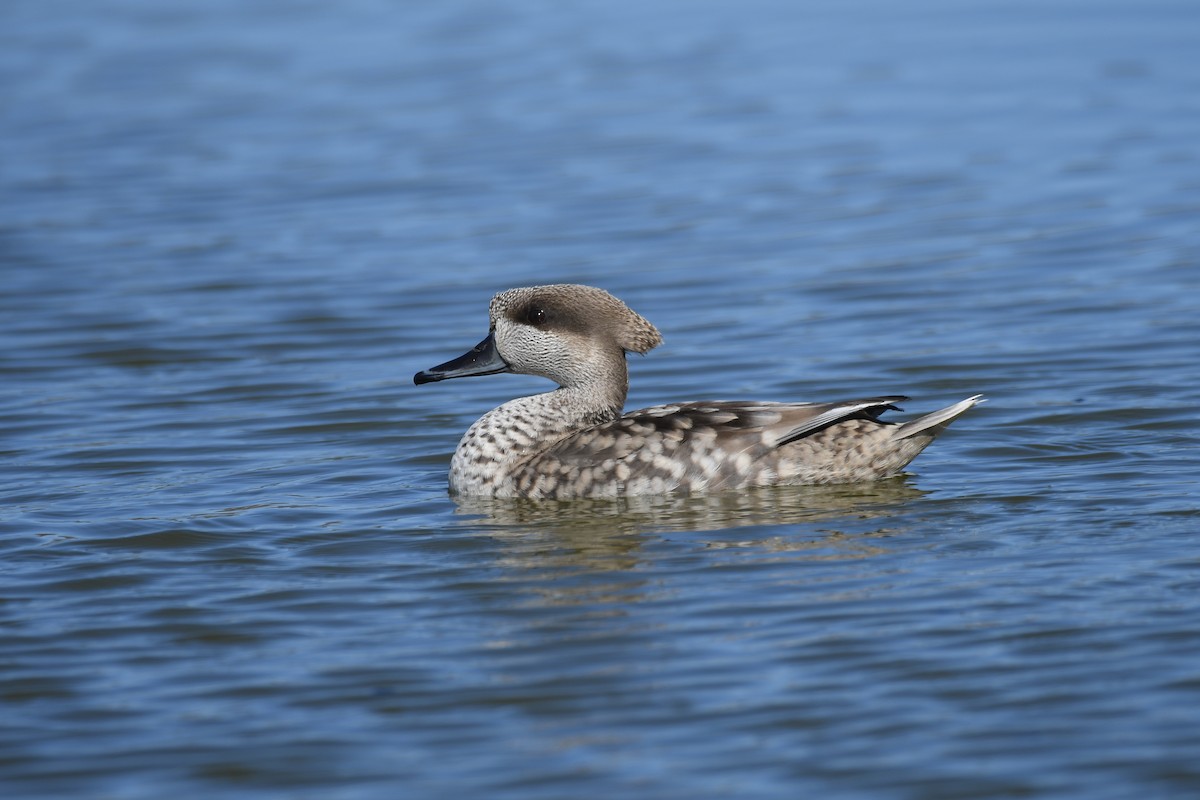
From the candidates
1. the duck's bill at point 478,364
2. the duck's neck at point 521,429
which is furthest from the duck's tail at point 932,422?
the duck's bill at point 478,364

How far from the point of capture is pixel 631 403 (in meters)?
11.3

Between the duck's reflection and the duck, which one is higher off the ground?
the duck

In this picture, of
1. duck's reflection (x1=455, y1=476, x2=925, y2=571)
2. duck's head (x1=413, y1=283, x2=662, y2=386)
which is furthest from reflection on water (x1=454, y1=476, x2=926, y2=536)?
duck's head (x1=413, y1=283, x2=662, y2=386)

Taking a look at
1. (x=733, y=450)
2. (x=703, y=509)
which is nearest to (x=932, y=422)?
(x=733, y=450)

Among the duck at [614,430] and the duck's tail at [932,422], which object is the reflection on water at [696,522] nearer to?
the duck at [614,430]

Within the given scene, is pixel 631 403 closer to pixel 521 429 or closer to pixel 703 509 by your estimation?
pixel 521 429

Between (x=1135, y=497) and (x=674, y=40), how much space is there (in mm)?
16606

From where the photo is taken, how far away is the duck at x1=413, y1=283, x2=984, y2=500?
8.71 meters


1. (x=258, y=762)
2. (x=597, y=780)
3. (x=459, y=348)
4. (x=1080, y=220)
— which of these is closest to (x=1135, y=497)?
(x=597, y=780)

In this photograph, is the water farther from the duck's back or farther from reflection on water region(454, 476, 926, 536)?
the duck's back

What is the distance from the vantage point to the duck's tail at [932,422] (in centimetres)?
866

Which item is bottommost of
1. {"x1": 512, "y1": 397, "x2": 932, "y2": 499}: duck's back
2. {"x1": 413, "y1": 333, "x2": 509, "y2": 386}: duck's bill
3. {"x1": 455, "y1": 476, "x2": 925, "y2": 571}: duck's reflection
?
{"x1": 455, "y1": 476, "x2": 925, "y2": 571}: duck's reflection

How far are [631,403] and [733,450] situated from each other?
261 cm

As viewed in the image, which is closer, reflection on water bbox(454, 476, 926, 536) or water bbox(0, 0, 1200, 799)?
water bbox(0, 0, 1200, 799)
